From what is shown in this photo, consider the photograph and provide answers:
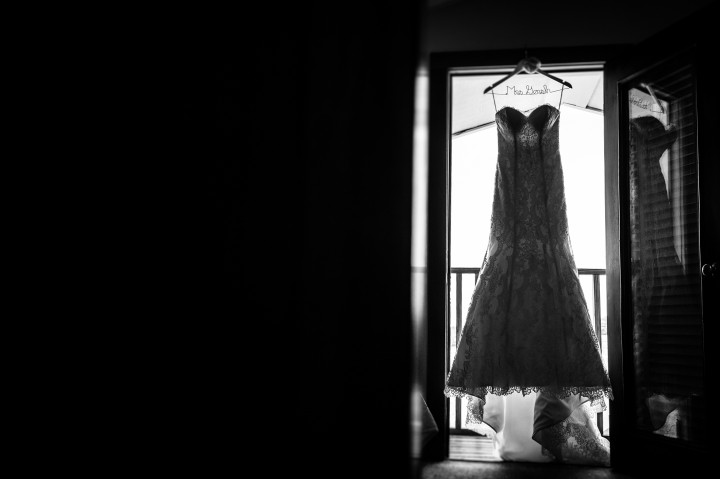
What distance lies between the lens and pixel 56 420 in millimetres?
796

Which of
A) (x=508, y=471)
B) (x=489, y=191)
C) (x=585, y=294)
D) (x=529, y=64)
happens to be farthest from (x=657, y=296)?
(x=489, y=191)

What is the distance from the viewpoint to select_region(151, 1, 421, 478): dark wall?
0.84 m

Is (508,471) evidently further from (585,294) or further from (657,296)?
(585,294)

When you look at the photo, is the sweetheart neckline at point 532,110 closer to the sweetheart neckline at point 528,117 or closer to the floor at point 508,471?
the sweetheart neckline at point 528,117

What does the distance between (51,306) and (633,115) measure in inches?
96.3

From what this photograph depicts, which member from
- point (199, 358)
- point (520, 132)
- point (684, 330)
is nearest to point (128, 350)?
point (199, 358)

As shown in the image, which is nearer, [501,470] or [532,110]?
[501,470]

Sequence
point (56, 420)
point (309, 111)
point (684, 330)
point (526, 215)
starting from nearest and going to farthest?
point (56, 420), point (309, 111), point (684, 330), point (526, 215)

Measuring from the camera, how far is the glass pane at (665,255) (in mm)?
2314

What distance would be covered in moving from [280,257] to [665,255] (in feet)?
6.62

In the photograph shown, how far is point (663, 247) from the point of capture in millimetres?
2457

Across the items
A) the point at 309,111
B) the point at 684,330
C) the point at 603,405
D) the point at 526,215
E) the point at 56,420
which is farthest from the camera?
the point at 526,215

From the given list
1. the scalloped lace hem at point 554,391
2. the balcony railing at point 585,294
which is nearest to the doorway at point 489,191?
the balcony railing at point 585,294

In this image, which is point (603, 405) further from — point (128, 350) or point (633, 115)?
point (128, 350)
